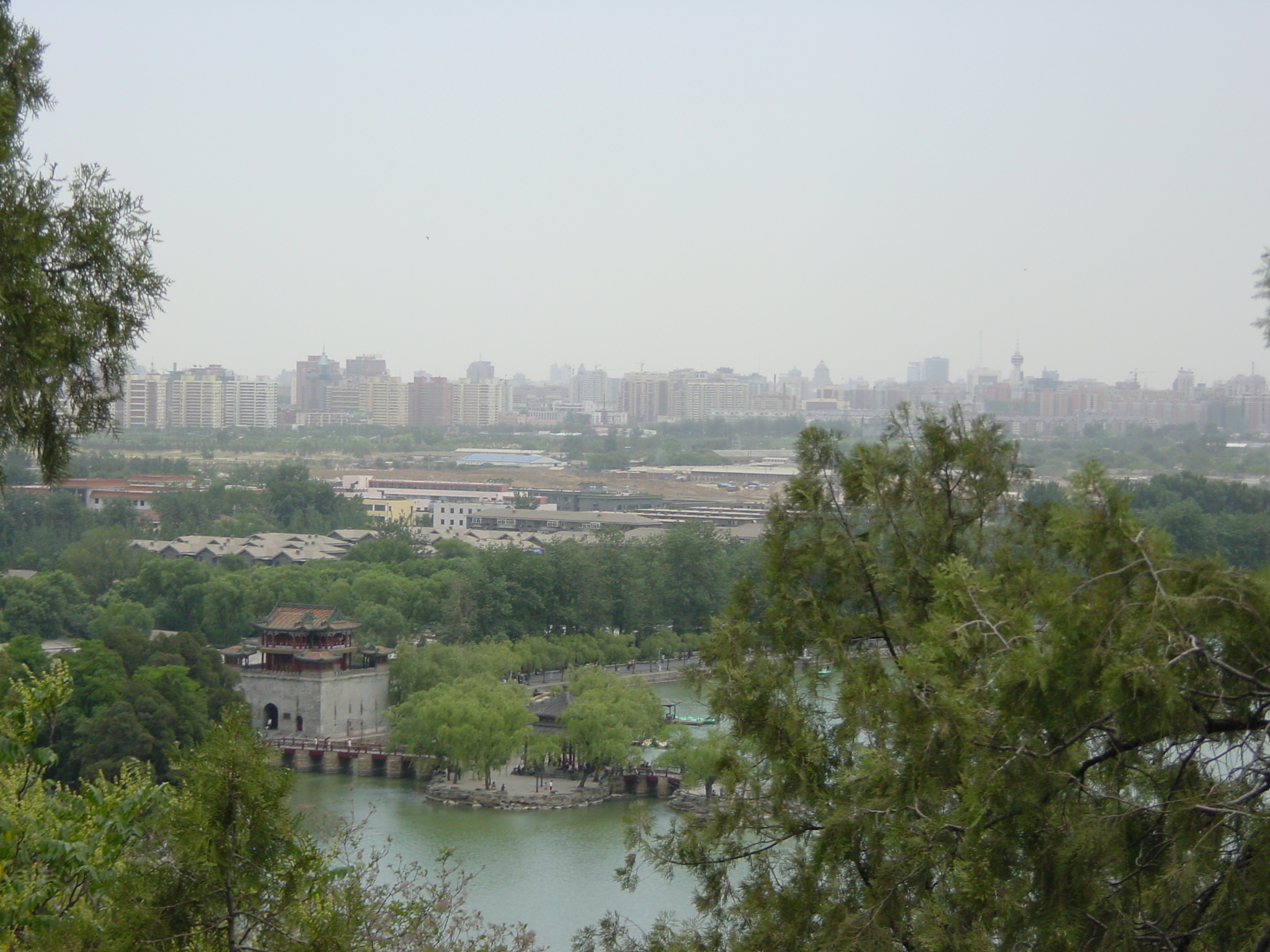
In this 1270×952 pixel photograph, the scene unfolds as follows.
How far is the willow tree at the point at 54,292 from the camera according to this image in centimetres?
204

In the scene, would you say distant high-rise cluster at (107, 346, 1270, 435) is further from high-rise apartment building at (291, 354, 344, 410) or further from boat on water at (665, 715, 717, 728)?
boat on water at (665, 715, 717, 728)

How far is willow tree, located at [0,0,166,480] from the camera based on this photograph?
2.04 meters

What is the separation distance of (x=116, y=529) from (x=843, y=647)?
22206 mm

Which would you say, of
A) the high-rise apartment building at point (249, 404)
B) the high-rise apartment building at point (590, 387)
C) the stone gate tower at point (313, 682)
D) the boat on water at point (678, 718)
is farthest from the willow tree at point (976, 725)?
the high-rise apartment building at point (590, 387)

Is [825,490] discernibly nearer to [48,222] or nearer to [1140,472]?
[48,222]

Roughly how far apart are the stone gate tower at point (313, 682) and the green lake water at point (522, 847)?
1319 mm

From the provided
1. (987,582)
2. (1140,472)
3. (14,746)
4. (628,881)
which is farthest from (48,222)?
(1140,472)

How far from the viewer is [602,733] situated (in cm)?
1212

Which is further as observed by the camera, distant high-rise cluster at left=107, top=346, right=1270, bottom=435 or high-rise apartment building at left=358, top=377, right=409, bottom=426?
high-rise apartment building at left=358, top=377, right=409, bottom=426

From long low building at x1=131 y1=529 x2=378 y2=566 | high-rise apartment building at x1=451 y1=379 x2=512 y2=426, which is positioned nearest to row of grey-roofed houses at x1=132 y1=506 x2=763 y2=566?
long low building at x1=131 y1=529 x2=378 y2=566

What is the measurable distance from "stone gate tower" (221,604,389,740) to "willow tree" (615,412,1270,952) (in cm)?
1068

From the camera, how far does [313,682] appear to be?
14000mm

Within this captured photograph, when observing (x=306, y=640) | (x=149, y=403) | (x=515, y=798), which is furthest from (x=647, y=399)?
(x=515, y=798)

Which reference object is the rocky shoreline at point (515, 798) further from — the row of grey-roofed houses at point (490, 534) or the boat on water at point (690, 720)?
the row of grey-roofed houses at point (490, 534)
